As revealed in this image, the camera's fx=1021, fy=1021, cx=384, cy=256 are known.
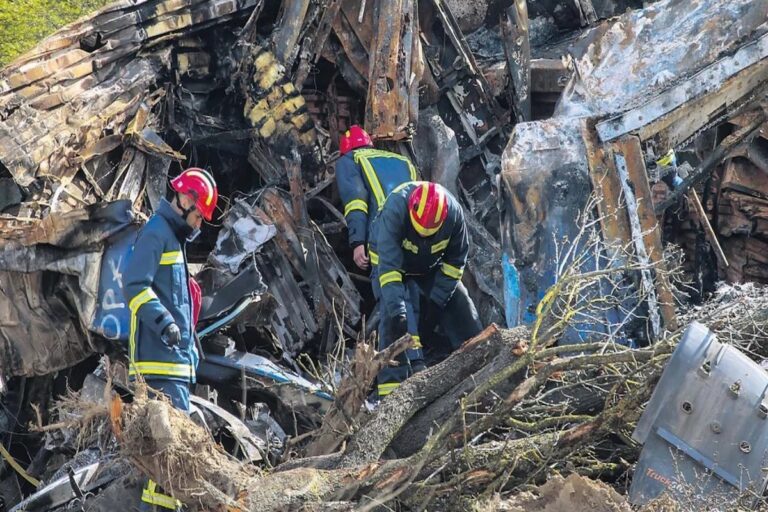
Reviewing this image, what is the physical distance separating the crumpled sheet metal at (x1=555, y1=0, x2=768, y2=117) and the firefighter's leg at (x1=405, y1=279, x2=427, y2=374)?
4.36ft

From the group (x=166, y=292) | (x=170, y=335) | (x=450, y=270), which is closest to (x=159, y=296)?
(x=166, y=292)

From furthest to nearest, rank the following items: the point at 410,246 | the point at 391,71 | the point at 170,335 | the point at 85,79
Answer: the point at 391,71
the point at 85,79
the point at 410,246
the point at 170,335

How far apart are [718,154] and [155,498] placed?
3201 millimetres

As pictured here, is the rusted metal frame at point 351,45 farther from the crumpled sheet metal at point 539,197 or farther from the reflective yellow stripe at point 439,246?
the crumpled sheet metal at point 539,197

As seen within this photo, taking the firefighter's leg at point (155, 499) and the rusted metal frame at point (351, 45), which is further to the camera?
the rusted metal frame at point (351, 45)

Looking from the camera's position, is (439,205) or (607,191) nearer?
(607,191)

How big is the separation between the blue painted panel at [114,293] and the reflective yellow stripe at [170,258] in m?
0.78

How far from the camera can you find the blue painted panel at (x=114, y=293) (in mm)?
5797

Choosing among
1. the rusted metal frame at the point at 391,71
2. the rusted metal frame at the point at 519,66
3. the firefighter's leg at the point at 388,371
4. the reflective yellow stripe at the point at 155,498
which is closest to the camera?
the reflective yellow stripe at the point at 155,498

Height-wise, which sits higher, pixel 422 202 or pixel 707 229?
pixel 422 202

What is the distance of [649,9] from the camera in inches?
221

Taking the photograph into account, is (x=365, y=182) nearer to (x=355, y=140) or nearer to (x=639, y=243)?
(x=355, y=140)

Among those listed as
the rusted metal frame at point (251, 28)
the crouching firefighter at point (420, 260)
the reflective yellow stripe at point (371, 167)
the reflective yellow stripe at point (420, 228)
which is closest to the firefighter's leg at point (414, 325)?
the crouching firefighter at point (420, 260)

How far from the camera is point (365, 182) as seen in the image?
21.9ft
